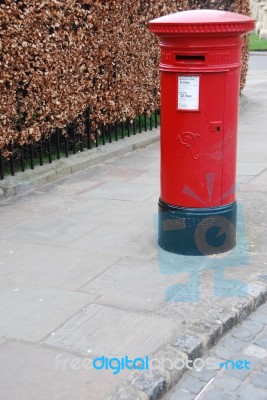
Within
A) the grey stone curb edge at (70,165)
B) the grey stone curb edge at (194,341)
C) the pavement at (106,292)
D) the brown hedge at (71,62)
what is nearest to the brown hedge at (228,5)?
the brown hedge at (71,62)

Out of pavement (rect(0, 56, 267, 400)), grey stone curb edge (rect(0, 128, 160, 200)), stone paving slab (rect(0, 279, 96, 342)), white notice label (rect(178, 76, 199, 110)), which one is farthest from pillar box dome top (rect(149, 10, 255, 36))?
grey stone curb edge (rect(0, 128, 160, 200))

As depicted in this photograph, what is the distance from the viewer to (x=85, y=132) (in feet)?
28.6

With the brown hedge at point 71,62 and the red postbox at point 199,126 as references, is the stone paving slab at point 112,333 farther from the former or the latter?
the brown hedge at point 71,62

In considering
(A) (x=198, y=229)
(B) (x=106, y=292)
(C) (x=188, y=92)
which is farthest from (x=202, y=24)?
(B) (x=106, y=292)

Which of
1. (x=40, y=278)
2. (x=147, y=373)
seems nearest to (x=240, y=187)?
(x=40, y=278)

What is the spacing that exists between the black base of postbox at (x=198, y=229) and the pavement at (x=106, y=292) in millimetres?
93

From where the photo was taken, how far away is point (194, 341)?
385cm

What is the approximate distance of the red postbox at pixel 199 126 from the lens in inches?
187

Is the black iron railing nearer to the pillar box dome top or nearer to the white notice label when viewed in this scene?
the white notice label

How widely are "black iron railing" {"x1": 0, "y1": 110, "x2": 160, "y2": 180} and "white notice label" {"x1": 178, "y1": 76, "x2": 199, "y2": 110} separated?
2818 millimetres

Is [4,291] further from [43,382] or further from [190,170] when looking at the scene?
[190,170]

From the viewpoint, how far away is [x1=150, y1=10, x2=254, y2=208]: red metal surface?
4723 mm

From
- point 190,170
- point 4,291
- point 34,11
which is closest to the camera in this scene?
point 4,291

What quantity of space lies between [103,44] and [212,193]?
408 cm
